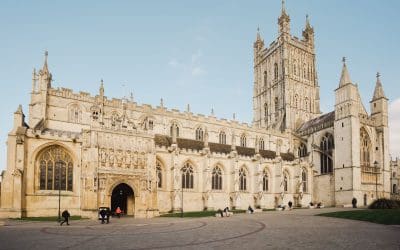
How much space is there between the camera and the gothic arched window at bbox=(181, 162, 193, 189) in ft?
149

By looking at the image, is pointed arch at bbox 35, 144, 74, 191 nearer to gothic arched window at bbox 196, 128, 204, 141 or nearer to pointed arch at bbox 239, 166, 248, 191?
gothic arched window at bbox 196, 128, 204, 141

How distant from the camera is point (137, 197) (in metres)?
38.6

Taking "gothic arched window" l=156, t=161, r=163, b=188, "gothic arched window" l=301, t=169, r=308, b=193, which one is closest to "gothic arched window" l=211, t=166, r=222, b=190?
"gothic arched window" l=156, t=161, r=163, b=188

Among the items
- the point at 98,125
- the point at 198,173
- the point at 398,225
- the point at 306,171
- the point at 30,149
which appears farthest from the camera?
the point at 306,171

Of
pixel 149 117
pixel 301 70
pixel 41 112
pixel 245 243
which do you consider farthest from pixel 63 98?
pixel 301 70

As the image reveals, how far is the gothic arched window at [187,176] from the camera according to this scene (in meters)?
45.3

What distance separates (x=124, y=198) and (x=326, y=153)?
34.0 meters

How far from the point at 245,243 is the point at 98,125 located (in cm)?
2563

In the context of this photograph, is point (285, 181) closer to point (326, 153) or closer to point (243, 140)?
point (326, 153)

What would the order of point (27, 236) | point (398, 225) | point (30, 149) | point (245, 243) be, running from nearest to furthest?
point (245, 243)
point (27, 236)
point (398, 225)
point (30, 149)

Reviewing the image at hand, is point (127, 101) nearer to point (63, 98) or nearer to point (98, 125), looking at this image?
point (63, 98)

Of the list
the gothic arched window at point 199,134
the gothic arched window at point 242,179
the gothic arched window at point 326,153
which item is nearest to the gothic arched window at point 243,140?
the gothic arched window at point 199,134

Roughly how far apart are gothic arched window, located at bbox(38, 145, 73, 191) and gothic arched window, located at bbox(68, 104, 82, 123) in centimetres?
836

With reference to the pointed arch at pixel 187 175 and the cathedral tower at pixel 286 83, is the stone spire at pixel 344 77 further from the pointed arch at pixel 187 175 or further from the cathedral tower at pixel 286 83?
the pointed arch at pixel 187 175
